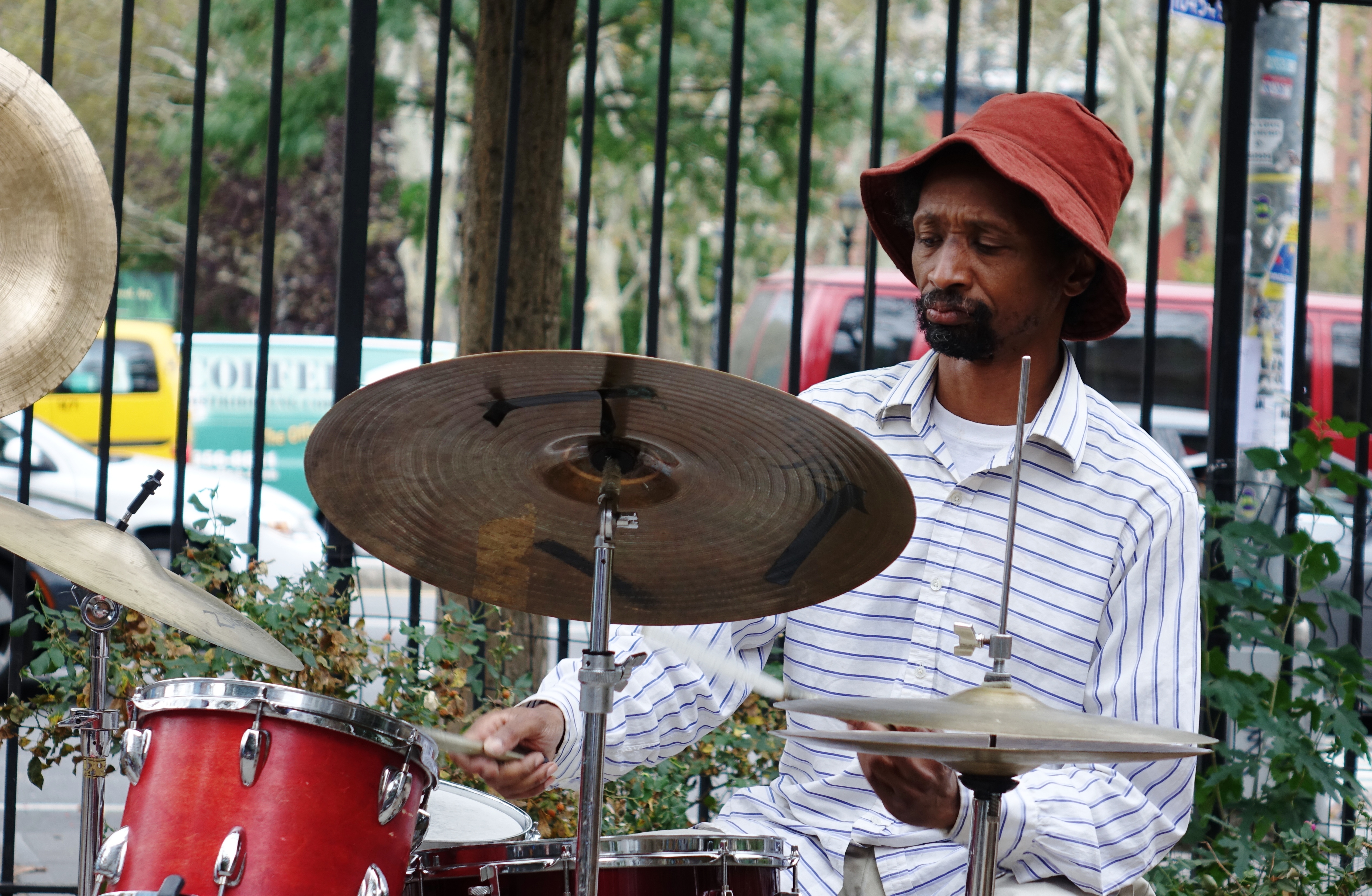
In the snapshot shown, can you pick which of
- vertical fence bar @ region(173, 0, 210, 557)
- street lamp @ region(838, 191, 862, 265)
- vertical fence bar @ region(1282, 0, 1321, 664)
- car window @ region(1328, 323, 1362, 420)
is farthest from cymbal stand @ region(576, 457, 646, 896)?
street lamp @ region(838, 191, 862, 265)

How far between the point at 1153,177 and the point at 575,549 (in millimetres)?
2169

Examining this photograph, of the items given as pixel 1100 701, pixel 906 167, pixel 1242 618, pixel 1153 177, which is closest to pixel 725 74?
pixel 1153 177

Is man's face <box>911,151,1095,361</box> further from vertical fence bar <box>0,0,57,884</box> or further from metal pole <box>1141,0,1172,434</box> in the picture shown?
vertical fence bar <box>0,0,57,884</box>

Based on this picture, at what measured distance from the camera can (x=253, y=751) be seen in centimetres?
203

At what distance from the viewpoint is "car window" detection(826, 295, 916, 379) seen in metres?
10.4

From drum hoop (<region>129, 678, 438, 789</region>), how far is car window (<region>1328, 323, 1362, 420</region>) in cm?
947

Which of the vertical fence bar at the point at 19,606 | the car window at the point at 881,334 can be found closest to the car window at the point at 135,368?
the car window at the point at 881,334

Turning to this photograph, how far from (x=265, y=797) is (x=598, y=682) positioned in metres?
0.51

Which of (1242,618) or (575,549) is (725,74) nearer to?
(1242,618)

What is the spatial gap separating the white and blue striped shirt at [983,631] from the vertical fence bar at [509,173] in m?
1.27

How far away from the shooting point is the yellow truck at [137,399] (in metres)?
12.3

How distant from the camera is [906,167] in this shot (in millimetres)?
2504

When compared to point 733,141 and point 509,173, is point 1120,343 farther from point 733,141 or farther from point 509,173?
point 509,173

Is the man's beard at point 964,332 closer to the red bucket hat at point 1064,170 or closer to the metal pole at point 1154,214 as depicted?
the red bucket hat at point 1064,170
